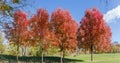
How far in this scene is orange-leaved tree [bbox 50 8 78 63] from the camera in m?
48.1

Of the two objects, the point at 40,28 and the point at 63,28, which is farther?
the point at 63,28

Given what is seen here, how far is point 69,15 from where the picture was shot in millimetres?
50500

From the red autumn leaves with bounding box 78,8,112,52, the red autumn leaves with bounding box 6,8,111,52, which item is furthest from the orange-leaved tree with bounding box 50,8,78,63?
the red autumn leaves with bounding box 78,8,112,52

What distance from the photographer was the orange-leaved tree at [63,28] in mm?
48125

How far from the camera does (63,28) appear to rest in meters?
48.2

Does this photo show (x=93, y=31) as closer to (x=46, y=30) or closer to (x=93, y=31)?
(x=93, y=31)

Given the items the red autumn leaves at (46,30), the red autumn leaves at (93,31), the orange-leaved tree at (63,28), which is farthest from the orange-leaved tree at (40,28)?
the red autumn leaves at (93,31)

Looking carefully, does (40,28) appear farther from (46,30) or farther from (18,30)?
(18,30)

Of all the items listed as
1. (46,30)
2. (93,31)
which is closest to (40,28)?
(46,30)

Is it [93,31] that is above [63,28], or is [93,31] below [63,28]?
below

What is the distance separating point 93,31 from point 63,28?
6.90m

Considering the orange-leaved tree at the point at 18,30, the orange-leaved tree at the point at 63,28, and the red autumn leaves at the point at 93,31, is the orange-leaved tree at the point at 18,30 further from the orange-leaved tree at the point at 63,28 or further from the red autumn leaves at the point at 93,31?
the red autumn leaves at the point at 93,31

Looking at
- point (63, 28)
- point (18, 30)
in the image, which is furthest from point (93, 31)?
point (18, 30)

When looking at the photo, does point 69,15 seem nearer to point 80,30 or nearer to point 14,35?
point 80,30
